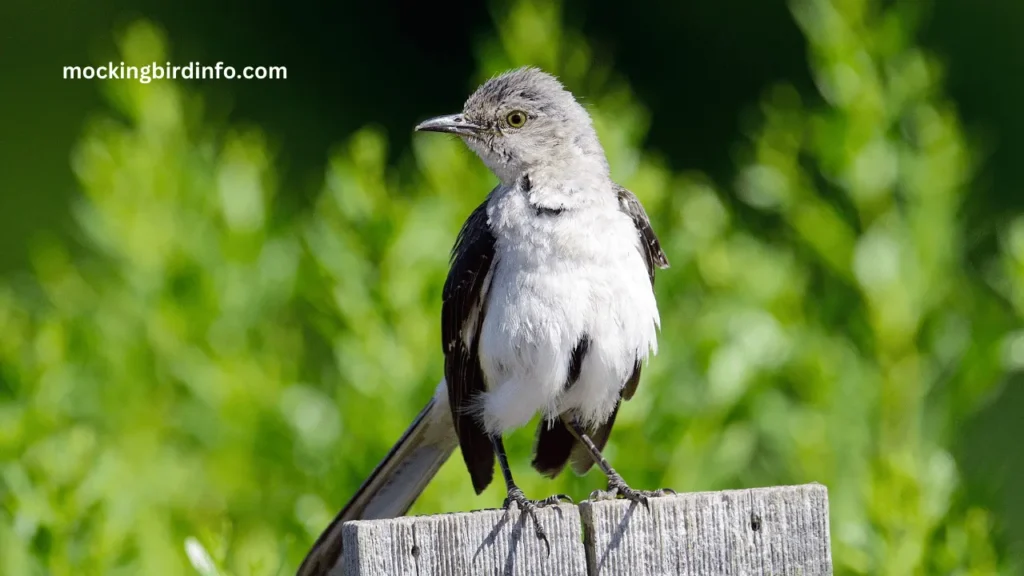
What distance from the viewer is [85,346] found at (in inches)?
187

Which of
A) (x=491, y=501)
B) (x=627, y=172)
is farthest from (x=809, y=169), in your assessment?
(x=491, y=501)

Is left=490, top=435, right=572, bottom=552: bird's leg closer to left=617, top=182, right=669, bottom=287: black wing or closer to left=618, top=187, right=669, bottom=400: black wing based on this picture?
left=618, top=187, right=669, bottom=400: black wing

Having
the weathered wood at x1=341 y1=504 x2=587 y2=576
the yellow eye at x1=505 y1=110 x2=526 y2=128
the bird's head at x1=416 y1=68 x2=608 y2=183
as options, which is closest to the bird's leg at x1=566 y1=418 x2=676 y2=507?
the weathered wood at x1=341 y1=504 x2=587 y2=576

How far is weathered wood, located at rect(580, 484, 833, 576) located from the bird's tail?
737mm

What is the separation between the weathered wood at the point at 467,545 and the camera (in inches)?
93.5

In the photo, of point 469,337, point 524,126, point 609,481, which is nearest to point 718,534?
point 609,481

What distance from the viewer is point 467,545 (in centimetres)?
243

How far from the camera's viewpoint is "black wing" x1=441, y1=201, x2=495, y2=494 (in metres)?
3.64

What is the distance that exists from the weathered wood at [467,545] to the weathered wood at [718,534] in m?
0.06

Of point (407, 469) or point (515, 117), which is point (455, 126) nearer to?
point (515, 117)

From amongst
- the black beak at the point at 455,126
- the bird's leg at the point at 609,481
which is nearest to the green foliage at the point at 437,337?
the bird's leg at the point at 609,481

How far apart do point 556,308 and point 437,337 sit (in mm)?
852

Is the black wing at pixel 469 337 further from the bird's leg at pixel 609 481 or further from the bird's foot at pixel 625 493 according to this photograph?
the bird's foot at pixel 625 493

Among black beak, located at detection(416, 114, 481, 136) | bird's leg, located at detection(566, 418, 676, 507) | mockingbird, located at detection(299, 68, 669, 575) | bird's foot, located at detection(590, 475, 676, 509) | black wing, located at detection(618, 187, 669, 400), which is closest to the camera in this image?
bird's foot, located at detection(590, 475, 676, 509)
